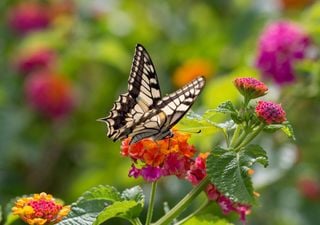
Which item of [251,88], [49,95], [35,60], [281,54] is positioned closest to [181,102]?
[251,88]

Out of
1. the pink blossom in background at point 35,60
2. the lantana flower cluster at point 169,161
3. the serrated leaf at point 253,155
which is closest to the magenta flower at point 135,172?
the lantana flower cluster at point 169,161

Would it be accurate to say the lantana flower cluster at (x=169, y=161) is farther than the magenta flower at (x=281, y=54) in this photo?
No

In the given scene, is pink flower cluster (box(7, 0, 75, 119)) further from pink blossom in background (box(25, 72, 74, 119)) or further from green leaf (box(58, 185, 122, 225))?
green leaf (box(58, 185, 122, 225))

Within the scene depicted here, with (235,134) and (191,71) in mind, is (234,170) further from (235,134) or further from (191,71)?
(191,71)

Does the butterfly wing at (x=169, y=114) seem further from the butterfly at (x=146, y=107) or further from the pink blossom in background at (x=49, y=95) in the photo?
the pink blossom in background at (x=49, y=95)

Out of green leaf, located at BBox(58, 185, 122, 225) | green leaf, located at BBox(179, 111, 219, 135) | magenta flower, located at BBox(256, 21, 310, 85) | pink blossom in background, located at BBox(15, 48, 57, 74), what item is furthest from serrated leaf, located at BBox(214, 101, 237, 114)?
pink blossom in background, located at BBox(15, 48, 57, 74)
